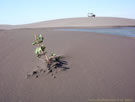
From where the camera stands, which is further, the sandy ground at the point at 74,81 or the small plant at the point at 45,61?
the small plant at the point at 45,61

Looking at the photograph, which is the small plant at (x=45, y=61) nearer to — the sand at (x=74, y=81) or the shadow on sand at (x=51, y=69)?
the shadow on sand at (x=51, y=69)

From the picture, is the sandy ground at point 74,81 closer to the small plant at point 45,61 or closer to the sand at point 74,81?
the sand at point 74,81

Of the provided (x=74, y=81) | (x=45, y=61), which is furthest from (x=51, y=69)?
(x=74, y=81)

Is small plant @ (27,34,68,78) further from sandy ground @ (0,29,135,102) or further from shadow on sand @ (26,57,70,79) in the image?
sandy ground @ (0,29,135,102)

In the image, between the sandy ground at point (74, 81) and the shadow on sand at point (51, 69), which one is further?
the shadow on sand at point (51, 69)

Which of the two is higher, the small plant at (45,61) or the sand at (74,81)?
the small plant at (45,61)

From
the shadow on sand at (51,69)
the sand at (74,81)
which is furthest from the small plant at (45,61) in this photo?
the sand at (74,81)

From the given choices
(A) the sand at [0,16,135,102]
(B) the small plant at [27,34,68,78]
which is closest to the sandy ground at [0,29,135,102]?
(A) the sand at [0,16,135,102]

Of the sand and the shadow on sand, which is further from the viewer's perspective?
the shadow on sand

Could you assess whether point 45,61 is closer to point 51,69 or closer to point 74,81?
point 51,69

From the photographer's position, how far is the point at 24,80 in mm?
2170

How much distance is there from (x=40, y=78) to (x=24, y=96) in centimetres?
45

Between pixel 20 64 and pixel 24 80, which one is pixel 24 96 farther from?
pixel 20 64

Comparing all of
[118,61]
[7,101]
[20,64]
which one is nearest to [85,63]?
[118,61]
